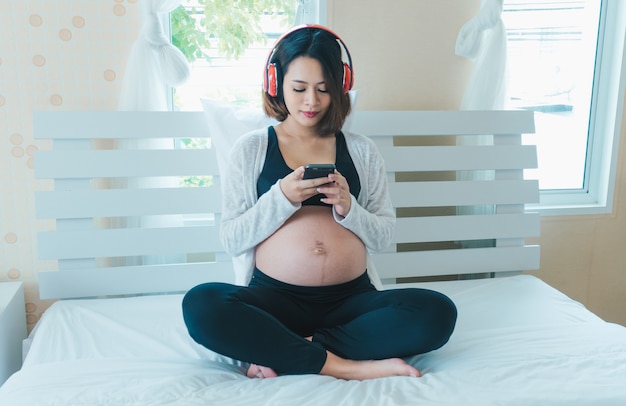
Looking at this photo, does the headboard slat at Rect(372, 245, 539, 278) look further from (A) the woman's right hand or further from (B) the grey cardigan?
(A) the woman's right hand

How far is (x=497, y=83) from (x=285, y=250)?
1077 mm

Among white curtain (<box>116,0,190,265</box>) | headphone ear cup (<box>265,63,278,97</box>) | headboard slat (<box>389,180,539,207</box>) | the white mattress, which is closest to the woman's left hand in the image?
headphone ear cup (<box>265,63,278,97</box>)

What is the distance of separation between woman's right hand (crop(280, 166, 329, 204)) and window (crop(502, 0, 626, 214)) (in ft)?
3.90

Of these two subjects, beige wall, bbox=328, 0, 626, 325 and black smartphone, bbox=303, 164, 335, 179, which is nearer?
black smartphone, bbox=303, 164, 335, 179

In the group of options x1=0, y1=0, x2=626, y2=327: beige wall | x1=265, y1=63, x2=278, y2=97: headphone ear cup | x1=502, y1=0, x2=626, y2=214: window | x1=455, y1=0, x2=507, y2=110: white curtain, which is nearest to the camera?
x1=265, y1=63, x2=278, y2=97: headphone ear cup

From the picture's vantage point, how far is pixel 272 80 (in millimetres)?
1426

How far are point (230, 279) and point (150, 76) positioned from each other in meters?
0.71

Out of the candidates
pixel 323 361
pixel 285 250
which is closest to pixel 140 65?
pixel 285 250

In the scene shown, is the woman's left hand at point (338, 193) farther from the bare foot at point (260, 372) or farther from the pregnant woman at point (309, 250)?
the bare foot at point (260, 372)

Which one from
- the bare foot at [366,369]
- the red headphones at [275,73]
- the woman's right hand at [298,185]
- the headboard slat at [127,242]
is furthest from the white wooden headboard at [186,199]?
the bare foot at [366,369]

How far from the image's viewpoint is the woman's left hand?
1.33m

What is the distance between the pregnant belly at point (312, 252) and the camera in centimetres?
135

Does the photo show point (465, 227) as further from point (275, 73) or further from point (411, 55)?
point (275, 73)

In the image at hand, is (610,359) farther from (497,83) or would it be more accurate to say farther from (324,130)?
(497,83)
